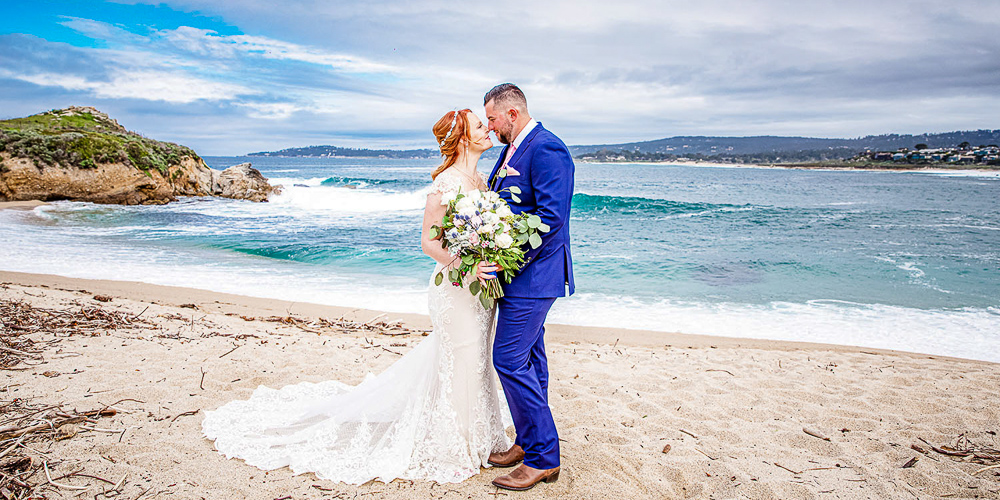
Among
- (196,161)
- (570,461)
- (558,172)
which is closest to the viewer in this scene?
(558,172)

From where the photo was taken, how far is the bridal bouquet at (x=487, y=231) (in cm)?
288

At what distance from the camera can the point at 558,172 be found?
119 inches

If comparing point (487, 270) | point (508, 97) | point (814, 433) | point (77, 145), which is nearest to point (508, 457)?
point (487, 270)

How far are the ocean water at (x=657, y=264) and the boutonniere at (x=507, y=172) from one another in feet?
17.9

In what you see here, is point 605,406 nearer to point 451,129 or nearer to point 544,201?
point 544,201

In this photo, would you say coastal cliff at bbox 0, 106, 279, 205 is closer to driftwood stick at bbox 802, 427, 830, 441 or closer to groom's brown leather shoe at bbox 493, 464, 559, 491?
groom's brown leather shoe at bbox 493, 464, 559, 491

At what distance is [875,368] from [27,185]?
24.8 meters

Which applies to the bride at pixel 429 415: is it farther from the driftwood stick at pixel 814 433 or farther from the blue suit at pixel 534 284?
the driftwood stick at pixel 814 433

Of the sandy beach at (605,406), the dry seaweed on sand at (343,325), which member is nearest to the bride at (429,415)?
A: the sandy beach at (605,406)

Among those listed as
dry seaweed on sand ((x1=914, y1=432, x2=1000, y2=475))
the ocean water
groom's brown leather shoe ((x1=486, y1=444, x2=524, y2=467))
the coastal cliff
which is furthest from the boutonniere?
the coastal cliff

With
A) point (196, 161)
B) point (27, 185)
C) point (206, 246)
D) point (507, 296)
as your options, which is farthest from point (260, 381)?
point (196, 161)

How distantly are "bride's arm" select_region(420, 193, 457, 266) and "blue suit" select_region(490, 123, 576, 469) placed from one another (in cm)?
37

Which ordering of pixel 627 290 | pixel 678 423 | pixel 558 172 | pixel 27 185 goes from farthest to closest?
pixel 27 185 < pixel 627 290 < pixel 678 423 < pixel 558 172

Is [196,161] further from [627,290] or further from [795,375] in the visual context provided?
[795,375]
